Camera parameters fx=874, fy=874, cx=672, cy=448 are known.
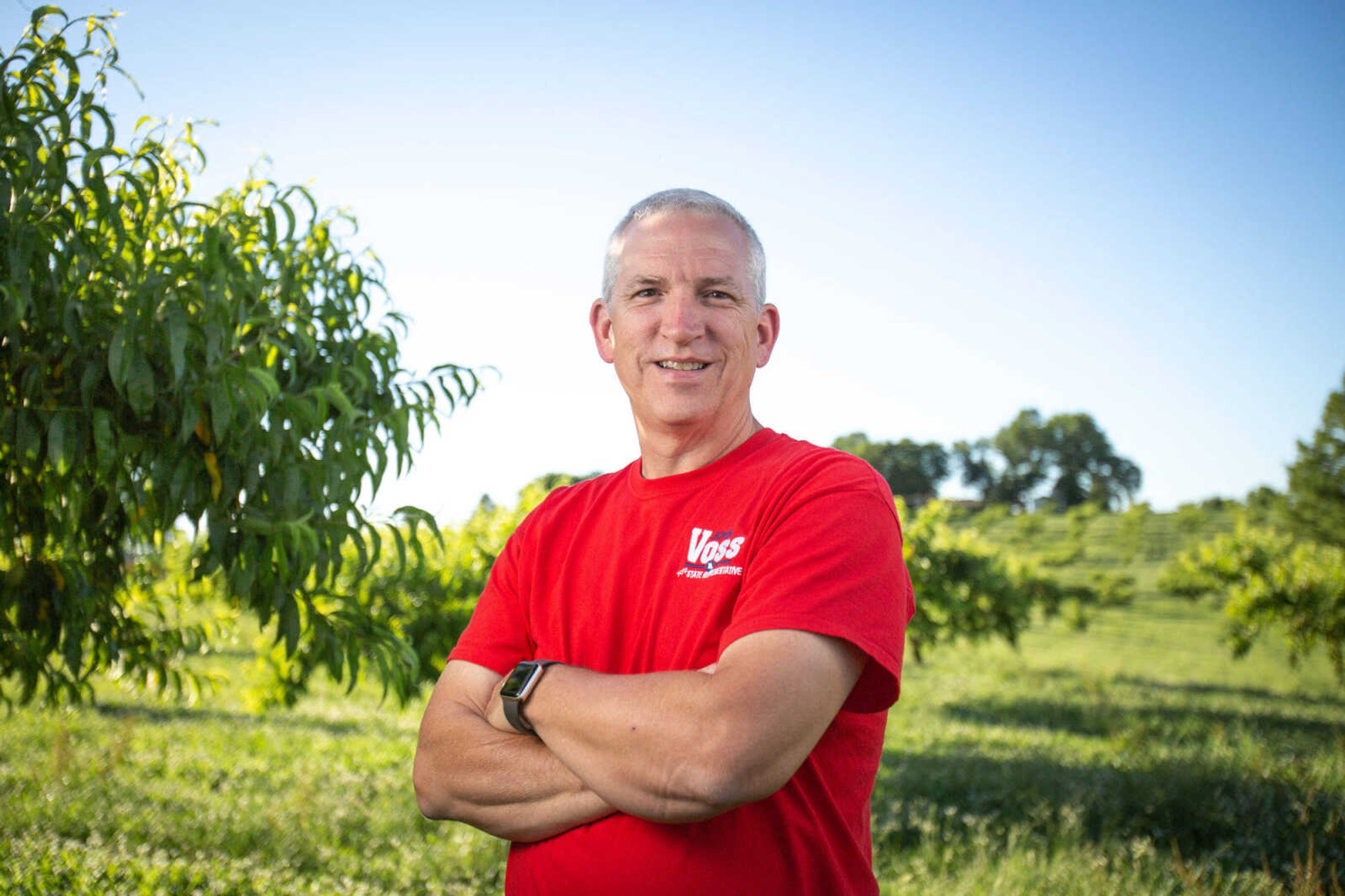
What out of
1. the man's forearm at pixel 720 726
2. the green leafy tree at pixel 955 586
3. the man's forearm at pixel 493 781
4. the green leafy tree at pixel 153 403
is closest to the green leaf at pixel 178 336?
the green leafy tree at pixel 153 403

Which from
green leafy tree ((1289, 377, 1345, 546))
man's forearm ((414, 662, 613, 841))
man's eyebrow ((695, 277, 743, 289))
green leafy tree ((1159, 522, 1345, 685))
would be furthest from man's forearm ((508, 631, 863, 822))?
green leafy tree ((1289, 377, 1345, 546))

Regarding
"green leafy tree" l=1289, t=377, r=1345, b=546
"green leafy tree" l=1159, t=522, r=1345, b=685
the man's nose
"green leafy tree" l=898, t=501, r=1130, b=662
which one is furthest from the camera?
"green leafy tree" l=1289, t=377, r=1345, b=546

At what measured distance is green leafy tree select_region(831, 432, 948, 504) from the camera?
66.2 m

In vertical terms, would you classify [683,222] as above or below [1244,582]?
above

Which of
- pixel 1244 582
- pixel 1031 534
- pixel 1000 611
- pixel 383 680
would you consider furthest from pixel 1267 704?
pixel 1031 534

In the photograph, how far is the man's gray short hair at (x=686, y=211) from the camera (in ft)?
6.56

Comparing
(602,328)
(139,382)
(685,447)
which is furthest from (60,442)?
(685,447)

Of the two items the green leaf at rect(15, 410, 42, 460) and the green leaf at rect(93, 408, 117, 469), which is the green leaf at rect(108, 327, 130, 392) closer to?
the green leaf at rect(93, 408, 117, 469)

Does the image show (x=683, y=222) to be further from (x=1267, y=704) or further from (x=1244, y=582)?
(x=1244, y=582)

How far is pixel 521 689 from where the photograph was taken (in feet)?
5.89

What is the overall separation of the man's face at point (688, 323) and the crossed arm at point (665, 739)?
59cm

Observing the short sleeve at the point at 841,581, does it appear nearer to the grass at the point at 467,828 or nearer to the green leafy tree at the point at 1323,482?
the grass at the point at 467,828

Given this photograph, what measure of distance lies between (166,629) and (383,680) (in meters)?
1.39

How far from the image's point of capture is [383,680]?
310 centimetres
